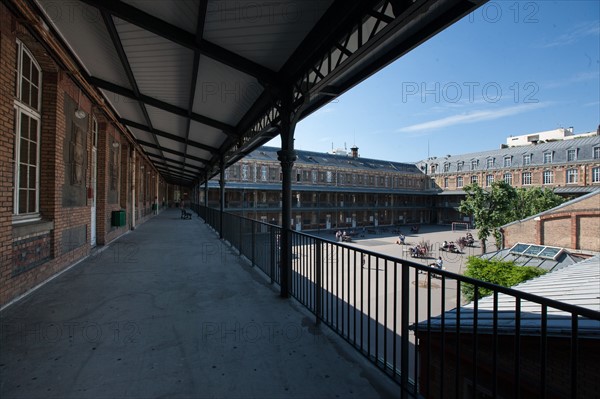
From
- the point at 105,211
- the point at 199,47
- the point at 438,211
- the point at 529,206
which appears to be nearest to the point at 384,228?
the point at 438,211

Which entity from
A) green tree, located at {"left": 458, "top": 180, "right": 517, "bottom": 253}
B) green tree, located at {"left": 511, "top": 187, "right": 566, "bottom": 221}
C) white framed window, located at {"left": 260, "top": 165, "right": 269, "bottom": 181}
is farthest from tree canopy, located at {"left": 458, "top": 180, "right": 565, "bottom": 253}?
white framed window, located at {"left": 260, "top": 165, "right": 269, "bottom": 181}

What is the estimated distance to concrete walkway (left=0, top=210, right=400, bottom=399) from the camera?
2.42 meters

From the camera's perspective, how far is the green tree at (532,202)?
32656 mm

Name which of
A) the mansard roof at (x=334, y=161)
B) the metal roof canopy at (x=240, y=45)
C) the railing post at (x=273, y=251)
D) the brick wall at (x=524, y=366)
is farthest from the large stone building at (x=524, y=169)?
the metal roof canopy at (x=240, y=45)

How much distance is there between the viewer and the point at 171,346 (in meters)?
3.10

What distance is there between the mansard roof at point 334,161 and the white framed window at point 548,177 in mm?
19758

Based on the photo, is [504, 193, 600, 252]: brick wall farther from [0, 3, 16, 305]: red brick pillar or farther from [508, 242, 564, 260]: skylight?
[0, 3, 16, 305]: red brick pillar

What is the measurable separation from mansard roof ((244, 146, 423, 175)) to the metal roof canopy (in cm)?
3079

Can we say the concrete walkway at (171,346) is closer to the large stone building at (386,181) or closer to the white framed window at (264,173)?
the large stone building at (386,181)

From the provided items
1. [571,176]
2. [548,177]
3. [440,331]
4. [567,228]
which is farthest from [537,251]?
[548,177]

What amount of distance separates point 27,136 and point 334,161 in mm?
43005

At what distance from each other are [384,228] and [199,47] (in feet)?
156

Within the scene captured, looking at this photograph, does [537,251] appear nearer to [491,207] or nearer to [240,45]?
[491,207]

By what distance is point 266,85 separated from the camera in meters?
5.02
